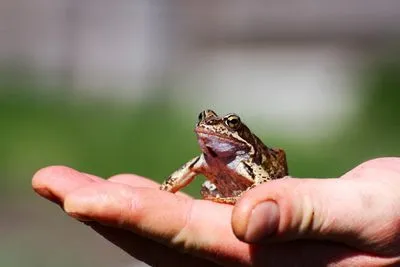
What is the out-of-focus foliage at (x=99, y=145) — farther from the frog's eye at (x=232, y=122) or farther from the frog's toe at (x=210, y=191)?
the frog's eye at (x=232, y=122)

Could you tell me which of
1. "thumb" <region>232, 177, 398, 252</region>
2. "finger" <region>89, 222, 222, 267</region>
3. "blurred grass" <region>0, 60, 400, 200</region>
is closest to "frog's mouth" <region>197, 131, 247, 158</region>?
"finger" <region>89, 222, 222, 267</region>

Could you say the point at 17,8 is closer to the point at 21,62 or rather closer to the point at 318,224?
the point at 21,62

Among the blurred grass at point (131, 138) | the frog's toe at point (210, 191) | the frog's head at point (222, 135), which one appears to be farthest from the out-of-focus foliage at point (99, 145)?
the frog's head at point (222, 135)

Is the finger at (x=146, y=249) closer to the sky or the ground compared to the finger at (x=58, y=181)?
closer to the ground

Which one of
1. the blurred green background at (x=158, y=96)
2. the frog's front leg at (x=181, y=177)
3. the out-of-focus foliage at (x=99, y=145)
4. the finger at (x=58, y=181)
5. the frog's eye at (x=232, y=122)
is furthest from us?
the blurred green background at (x=158, y=96)

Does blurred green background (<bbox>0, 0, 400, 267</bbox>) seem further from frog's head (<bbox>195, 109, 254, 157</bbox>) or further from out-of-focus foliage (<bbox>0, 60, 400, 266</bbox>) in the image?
frog's head (<bbox>195, 109, 254, 157</bbox>)

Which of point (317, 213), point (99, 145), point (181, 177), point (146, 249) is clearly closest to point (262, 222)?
point (317, 213)

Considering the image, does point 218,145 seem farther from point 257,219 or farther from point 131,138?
point 131,138
